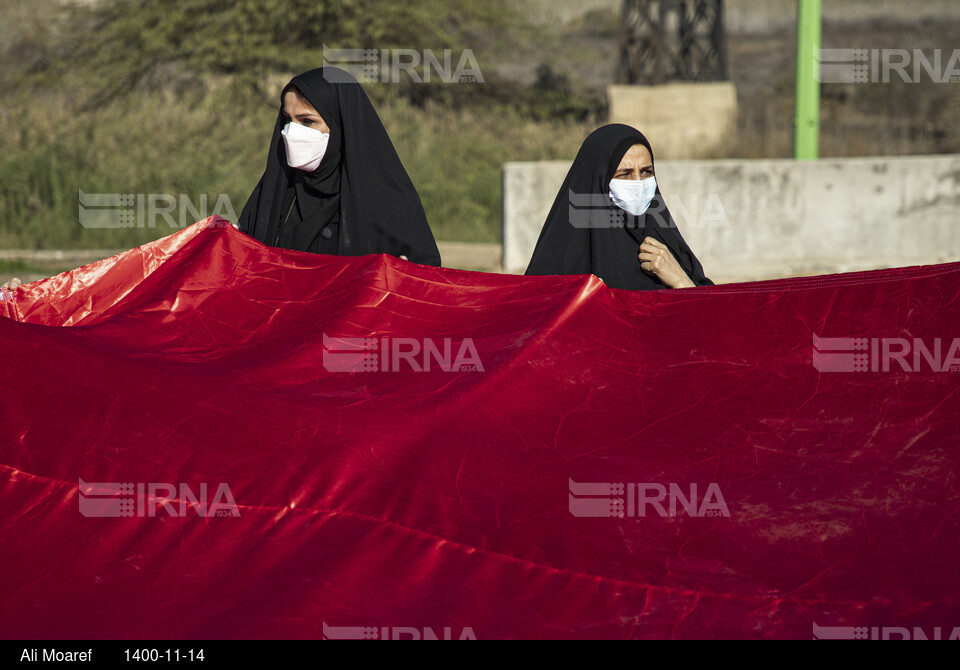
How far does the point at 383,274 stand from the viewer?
3246 millimetres

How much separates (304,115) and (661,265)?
1.40 meters

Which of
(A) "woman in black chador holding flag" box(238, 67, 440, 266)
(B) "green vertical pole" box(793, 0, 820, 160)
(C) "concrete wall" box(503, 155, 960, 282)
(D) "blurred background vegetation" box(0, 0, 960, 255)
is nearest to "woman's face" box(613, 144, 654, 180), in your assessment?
(A) "woman in black chador holding flag" box(238, 67, 440, 266)

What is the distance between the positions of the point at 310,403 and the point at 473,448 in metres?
0.43

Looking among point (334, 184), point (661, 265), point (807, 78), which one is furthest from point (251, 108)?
point (661, 265)

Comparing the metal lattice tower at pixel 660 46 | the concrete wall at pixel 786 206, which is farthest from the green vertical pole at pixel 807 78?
the metal lattice tower at pixel 660 46

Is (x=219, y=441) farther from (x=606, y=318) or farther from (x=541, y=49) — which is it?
(x=541, y=49)

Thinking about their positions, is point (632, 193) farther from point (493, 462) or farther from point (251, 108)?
point (251, 108)

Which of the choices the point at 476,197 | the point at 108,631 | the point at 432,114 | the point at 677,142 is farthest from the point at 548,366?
the point at 432,114

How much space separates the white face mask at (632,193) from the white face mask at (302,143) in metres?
1.08

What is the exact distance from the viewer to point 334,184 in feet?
13.3

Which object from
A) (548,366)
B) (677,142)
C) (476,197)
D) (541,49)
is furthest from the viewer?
(541,49)

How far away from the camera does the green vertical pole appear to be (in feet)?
32.9

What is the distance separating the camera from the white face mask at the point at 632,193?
3.73 m

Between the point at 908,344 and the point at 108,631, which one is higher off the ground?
the point at 908,344
